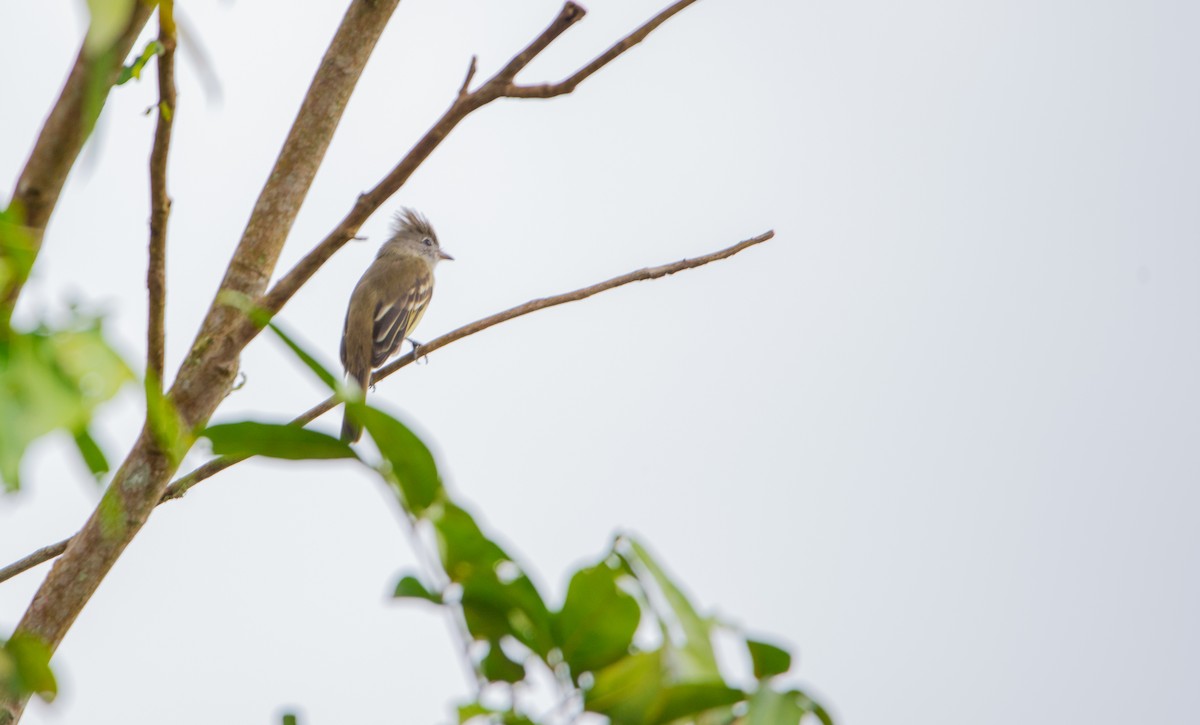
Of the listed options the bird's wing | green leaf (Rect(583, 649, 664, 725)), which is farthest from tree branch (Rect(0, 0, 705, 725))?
the bird's wing

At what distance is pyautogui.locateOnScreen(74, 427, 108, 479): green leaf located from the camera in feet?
3.75

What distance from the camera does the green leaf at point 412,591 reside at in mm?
1276

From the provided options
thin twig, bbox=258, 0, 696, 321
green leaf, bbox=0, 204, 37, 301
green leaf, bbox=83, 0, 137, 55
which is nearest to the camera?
green leaf, bbox=83, 0, 137, 55

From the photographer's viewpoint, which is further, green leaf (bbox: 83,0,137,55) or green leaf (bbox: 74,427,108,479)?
green leaf (bbox: 74,427,108,479)

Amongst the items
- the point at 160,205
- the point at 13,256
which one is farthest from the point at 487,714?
the point at 160,205

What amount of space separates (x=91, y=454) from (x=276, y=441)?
189 millimetres

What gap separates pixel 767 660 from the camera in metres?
1.30

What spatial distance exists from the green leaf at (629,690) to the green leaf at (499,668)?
101mm

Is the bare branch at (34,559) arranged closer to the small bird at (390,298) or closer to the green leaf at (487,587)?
the green leaf at (487,587)

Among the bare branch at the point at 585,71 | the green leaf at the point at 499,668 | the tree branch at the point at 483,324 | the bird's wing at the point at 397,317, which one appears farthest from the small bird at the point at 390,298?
the green leaf at the point at 499,668

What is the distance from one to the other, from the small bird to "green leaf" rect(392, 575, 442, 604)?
699cm

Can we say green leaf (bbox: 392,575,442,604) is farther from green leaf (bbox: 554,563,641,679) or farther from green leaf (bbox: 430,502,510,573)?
green leaf (bbox: 554,563,641,679)

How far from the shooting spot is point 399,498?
1298mm

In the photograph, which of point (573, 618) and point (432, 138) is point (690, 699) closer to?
point (573, 618)
